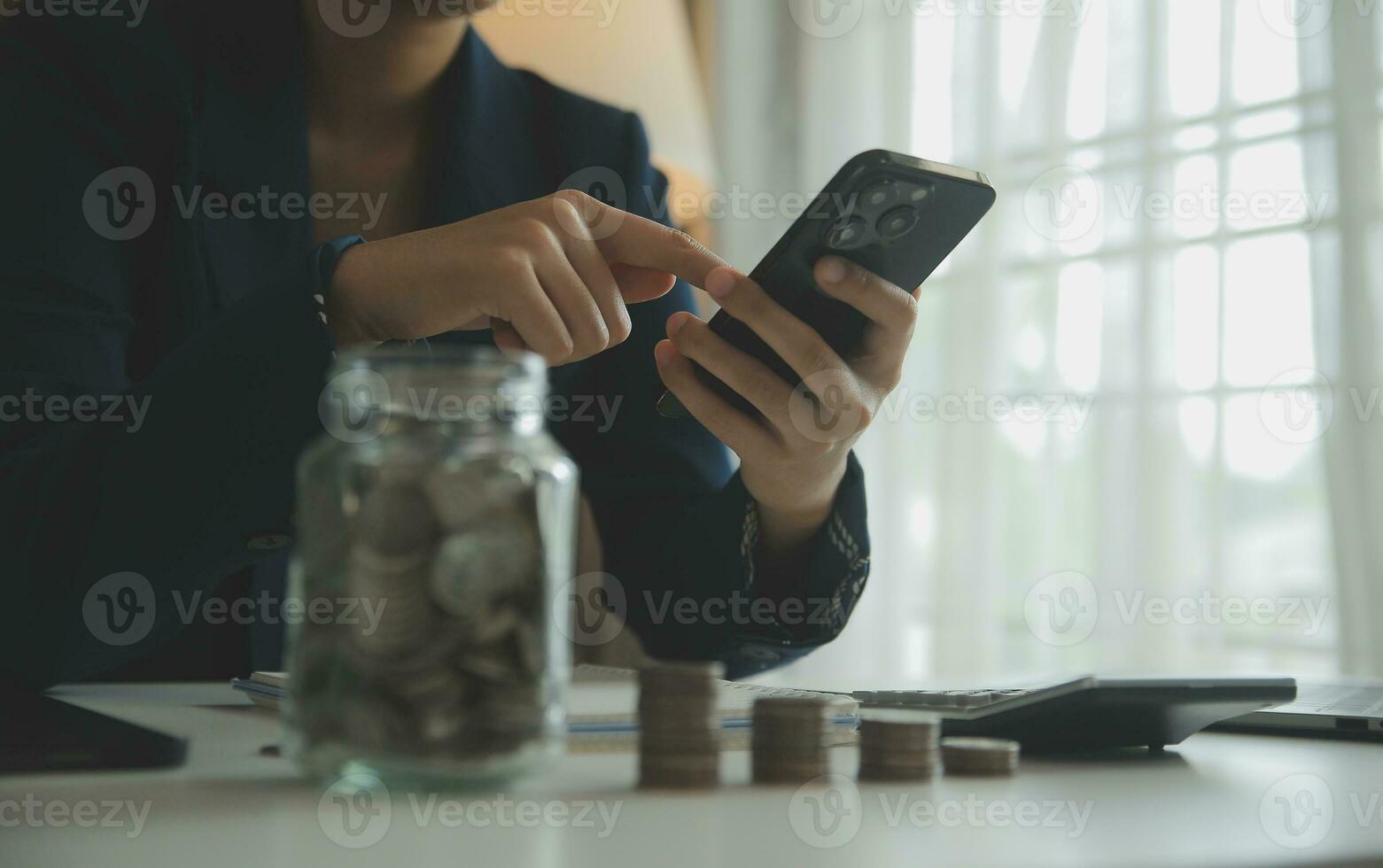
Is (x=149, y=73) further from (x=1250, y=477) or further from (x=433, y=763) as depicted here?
(x=1250, y=477)

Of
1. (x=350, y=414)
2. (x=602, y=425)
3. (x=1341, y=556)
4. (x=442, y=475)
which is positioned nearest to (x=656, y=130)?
(x=602, y=425)

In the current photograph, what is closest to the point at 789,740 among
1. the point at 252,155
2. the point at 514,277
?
the point at 514,277

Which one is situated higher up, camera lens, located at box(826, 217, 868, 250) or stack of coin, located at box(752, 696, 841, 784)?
camera lens, located at box(826, 217, 868, 250)

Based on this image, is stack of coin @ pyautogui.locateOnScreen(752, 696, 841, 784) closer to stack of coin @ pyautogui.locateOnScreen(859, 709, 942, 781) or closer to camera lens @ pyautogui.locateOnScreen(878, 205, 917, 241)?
stack of coin @ pyautogui.locateOnScreen(859, 709, 942, 781)

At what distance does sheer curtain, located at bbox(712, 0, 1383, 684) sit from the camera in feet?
5.06

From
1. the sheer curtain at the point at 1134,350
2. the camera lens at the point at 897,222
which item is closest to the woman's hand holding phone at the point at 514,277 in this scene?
the camera lens at the point at 897,222

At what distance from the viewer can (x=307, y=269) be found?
0.60 meters

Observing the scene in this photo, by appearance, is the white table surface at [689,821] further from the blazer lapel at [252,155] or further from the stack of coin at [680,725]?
the blazer lapel at [252,155]

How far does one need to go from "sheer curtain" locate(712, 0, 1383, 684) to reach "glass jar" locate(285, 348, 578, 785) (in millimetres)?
1268

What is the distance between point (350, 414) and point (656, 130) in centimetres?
132

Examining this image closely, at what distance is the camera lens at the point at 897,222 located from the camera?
610 mm

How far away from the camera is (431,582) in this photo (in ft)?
1.07

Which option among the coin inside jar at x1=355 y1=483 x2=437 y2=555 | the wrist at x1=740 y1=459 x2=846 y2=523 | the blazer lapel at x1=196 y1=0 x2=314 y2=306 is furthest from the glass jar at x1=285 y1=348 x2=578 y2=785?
the blazer lapel at x1=196 y1=0 x2=314 y2=306

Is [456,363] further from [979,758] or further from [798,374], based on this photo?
[798,374]
